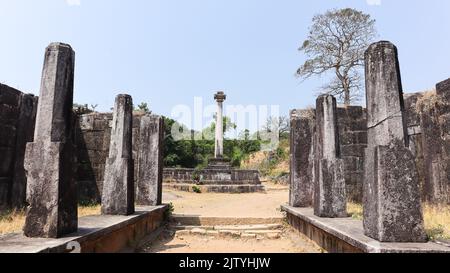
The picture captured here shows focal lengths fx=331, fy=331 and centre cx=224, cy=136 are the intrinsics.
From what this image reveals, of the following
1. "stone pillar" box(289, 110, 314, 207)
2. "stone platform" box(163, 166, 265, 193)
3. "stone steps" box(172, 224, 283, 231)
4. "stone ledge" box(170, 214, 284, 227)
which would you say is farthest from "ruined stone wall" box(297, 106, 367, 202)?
"stone platform" box(163, 166, 265, 193)

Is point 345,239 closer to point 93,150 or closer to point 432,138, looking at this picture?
point 432,138

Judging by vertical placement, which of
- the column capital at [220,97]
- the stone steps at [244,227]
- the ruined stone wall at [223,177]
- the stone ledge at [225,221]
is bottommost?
the stone steps at [244,227]

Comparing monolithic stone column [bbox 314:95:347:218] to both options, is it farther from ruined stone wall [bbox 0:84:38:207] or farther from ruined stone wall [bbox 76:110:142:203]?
ruined stone wall [bbox 0:84:38:207]

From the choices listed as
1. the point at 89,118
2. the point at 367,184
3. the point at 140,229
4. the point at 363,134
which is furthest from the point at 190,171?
the point at 367,184

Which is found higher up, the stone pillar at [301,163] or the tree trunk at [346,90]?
the tree trunk at [346,90]

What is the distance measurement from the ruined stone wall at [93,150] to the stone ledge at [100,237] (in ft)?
9.83

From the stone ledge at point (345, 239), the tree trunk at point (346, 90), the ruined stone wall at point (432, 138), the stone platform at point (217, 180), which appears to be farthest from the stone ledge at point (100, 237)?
the tree trunk at point (346, 90)

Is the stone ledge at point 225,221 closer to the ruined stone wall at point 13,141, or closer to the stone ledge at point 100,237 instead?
the stone ledge at point 100,237

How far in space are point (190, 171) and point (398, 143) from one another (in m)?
16.8

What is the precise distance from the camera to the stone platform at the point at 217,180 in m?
17.4

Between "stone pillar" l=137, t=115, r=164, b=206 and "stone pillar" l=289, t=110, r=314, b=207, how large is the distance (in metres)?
3.15

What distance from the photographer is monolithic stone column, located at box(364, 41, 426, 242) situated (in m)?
3.47

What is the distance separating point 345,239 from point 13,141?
712 cm
